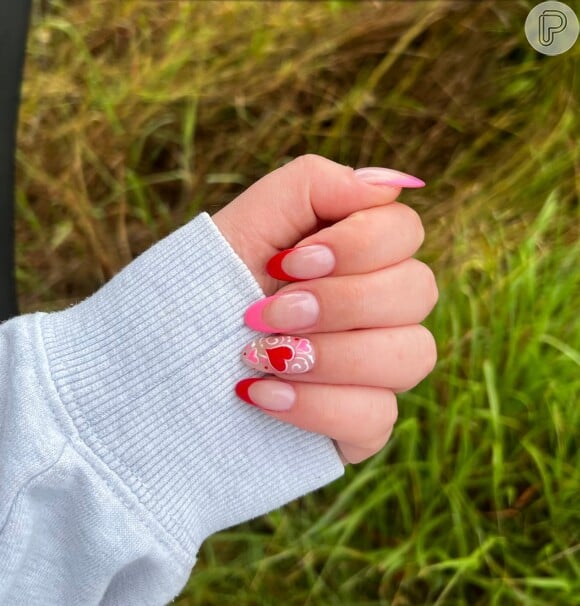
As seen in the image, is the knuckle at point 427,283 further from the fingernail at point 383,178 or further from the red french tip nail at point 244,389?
the red french tip nail at point 244,389

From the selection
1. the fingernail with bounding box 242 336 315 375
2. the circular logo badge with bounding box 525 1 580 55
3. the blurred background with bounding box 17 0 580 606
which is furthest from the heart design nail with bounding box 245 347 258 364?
the circular logo badge with bounding box 525 1 580 55

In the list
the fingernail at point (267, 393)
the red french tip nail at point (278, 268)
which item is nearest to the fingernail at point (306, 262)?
the red french tip nail at point (278, 268)

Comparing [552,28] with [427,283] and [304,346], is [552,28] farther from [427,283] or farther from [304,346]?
[304,346]

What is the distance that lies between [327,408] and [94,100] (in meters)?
0.70

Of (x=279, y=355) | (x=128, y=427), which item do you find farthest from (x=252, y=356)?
(x=128, y=427)

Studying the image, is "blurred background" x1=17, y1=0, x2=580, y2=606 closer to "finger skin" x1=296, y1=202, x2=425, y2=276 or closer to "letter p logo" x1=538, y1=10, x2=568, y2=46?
"letter p logo" x1=538, y1=10, x2=568, y2=46

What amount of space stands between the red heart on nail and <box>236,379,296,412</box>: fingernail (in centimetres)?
2

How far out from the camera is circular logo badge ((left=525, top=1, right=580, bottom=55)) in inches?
40.5

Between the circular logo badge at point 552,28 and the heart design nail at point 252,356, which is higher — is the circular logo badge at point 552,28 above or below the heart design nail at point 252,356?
above

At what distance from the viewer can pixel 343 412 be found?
2.21 ft

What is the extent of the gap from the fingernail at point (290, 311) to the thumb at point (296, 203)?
69 mm

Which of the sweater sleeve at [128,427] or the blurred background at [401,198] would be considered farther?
the blurred background at [401,198]

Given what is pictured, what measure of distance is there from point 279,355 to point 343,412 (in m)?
0.09

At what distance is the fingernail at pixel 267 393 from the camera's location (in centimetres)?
65
